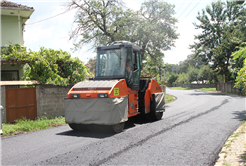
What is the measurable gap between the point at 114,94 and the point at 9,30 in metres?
12.8

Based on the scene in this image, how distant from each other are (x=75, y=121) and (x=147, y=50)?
14528mm

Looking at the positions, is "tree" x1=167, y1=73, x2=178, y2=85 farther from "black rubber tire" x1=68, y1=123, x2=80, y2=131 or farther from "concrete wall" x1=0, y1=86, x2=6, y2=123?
"black rubber tire" x1=68, y1=123, x2=80, y2=131

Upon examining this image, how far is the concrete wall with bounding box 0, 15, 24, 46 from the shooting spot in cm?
1655

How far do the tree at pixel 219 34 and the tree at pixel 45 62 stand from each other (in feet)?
84.5

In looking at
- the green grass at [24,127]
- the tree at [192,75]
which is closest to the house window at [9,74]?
the green grass at [24,127]

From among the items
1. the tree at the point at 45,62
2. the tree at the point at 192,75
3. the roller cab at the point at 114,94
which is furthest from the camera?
the tree at the point at 192,75

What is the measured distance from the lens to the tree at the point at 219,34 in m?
33.3

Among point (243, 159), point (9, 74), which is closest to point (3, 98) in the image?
point (9, 74)

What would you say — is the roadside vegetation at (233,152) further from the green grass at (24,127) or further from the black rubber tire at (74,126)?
the green grass at (24,127)

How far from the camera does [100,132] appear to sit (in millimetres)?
8188

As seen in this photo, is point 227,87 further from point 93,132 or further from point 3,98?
point 3,98

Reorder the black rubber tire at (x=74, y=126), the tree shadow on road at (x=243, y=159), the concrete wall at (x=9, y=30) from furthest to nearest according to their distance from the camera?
the concrete wall at (x=9, y=30) < the black rubber tire at (x=74, y=126) < the tree shadow on road at (x=243, y=159)

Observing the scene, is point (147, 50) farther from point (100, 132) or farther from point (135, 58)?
point (100, 132)

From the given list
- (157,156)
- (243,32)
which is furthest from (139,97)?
(243,32)
